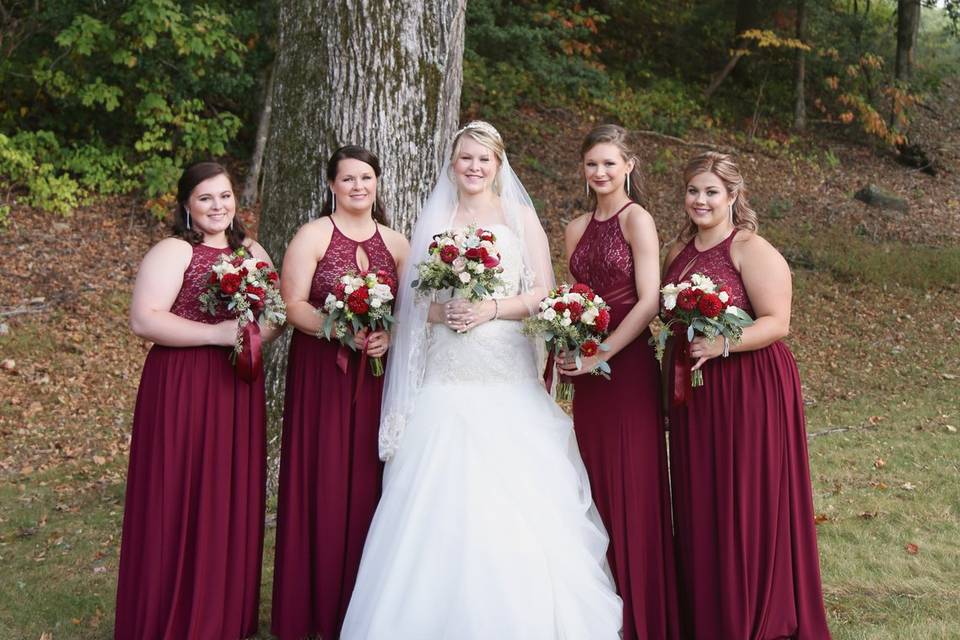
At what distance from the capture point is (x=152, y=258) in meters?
4.91

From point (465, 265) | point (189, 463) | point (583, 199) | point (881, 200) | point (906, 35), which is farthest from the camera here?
point (906, 35)

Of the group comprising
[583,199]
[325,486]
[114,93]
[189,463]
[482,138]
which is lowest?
[325,486]

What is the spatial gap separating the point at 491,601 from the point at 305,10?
165 inches

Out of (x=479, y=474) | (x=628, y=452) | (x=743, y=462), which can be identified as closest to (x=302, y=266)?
(x=479, y=474)

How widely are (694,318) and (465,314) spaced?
1.14m

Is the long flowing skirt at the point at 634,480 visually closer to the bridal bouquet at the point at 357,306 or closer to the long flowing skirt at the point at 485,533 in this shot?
the long flowing skirt at the point at 485,533

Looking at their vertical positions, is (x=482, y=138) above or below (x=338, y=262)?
above

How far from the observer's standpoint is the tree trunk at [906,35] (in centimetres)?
1952

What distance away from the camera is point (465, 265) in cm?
475

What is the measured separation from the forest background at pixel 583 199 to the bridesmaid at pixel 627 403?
1.19 metres

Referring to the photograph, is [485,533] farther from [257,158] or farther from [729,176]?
[257,158]

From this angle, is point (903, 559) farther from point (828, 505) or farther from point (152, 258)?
point (152, 258)

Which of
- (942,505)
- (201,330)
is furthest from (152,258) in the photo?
(942,505)

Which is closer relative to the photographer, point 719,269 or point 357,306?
point 357,306
